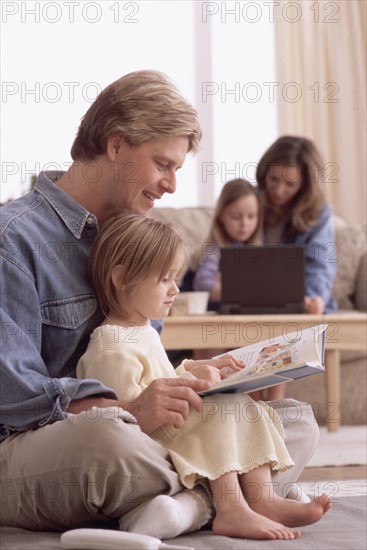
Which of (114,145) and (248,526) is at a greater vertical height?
(114,145)

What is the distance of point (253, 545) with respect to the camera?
4.39 ft

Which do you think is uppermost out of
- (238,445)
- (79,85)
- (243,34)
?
(243,34)

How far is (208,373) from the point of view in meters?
1.51

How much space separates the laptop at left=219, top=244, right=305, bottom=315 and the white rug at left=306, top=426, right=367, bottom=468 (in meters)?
0.43

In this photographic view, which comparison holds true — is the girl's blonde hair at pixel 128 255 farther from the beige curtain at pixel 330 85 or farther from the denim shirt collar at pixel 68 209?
the beige curtain at pixel 330 85

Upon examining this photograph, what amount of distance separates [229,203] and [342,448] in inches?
42.8

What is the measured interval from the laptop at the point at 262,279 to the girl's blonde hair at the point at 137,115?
4.62ft

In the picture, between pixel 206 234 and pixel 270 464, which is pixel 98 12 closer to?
pixel 206 234

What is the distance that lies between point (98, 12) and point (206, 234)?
1.29 m

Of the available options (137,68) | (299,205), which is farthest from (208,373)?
(137,68)

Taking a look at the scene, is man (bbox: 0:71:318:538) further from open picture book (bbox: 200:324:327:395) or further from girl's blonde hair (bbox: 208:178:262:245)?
girl's blonde hair (bbox: 208:178:262:245)

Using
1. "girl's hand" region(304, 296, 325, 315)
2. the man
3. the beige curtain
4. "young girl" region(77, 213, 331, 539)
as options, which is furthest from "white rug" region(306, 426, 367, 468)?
the beige curtain

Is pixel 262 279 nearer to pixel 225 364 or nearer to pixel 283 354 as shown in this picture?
pixel 225 364

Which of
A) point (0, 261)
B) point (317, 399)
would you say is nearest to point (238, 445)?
point (0, 261)
